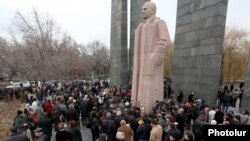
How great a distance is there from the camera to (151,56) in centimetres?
1259

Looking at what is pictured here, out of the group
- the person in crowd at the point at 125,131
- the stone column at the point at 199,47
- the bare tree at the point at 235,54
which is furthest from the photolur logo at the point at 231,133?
the bare tree at the point at 235,54

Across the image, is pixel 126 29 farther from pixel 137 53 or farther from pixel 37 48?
pixel 137 53

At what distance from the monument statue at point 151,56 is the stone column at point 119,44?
13.0m

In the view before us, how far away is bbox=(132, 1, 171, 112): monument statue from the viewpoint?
40.5 ft

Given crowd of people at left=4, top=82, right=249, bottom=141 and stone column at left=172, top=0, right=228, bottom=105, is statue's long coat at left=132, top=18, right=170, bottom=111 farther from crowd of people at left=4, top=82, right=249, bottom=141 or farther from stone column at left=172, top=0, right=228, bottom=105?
stone column at left=172, top=0, right=228, bottom=105

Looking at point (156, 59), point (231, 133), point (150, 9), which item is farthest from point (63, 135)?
point (150, 9)

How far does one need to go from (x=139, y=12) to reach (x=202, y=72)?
11123 mm

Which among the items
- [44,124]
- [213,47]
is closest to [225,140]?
[44,124]

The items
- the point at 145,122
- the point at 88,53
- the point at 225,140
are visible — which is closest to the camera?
the point at 225,140

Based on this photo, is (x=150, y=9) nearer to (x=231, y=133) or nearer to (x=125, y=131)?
(x=125, y=131)

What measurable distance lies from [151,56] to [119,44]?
14.6m

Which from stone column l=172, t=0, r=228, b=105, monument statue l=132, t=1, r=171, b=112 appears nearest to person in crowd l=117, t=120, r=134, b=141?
monument statue l=132, t=1, r=171, b=112

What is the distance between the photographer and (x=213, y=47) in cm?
1470

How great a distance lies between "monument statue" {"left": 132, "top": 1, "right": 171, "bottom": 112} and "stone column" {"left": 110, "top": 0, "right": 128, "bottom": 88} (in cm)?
1296
